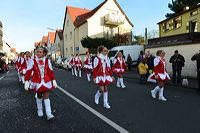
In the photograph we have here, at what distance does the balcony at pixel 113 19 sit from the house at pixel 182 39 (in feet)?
31.3

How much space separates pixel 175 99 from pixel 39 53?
5123 mm

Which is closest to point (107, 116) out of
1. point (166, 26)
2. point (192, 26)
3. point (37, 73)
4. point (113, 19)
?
point (37, 73)

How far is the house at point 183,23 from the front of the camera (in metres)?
26.8

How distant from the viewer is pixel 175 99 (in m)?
8.91

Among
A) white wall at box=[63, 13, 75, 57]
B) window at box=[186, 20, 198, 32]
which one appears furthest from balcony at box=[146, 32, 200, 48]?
white wall at box=[63, 13, 75, 57]

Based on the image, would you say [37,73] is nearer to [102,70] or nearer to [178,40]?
[102,70]

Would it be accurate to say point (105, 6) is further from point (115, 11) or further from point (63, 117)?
point (63, 117)

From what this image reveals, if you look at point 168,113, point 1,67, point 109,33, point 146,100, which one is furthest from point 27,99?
point 109,33

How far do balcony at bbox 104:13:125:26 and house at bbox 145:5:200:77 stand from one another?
9547 millimetres

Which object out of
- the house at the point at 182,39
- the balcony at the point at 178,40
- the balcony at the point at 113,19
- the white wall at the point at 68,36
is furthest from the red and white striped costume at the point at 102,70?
the white wall at the point at 68,36

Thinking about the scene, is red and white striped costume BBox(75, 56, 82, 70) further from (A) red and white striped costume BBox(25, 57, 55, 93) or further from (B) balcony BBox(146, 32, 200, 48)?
(A) red and white striped costume BBox(25, 57, 55, 93)

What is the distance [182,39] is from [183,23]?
1249 cm

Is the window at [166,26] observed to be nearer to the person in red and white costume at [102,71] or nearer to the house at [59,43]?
the person in red and white costume at [102,71]

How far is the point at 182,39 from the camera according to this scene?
697 inches
